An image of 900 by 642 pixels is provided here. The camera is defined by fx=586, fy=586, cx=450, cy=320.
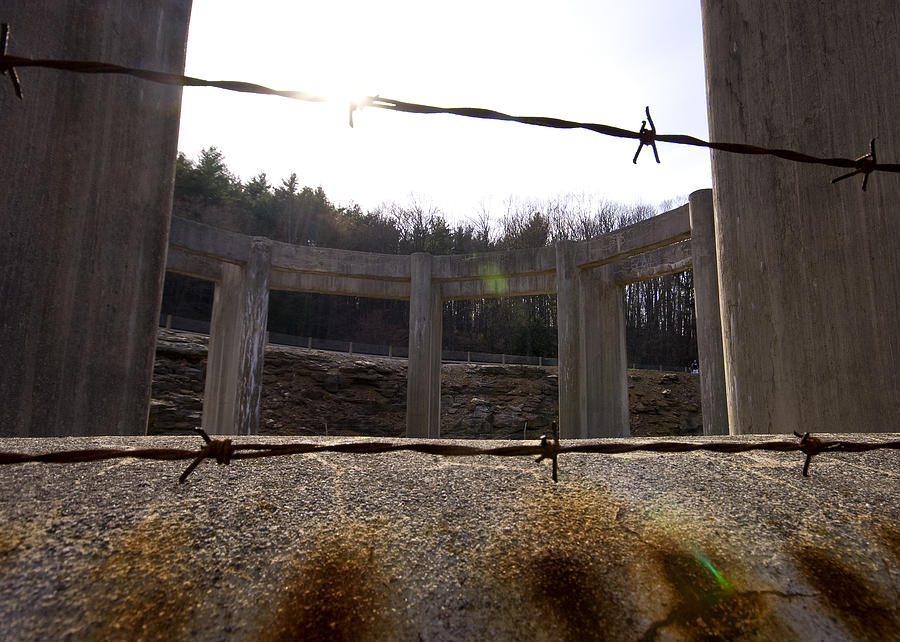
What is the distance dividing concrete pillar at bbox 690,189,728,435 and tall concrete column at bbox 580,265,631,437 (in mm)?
2250

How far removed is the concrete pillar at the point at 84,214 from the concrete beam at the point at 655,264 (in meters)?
7.89

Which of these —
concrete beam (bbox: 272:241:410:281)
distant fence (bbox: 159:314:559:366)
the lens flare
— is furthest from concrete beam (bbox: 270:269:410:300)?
distant fence (bbox: 159:314:559:366)

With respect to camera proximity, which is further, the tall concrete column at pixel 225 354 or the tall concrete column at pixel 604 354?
the tall concrete column at pixel 604 354

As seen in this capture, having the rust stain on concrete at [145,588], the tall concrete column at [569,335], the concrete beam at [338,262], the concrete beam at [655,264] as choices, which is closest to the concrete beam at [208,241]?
the concrete beam at [338,262]

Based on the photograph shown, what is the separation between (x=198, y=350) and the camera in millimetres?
15109

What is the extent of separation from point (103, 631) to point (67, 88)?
2.79 m

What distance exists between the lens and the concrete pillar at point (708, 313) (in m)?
A: 7.52

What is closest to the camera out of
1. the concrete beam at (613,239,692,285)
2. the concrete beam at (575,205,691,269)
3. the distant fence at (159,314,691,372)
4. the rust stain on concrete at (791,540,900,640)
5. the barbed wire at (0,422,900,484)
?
the rust stain on concrete at (791,540,900,640)

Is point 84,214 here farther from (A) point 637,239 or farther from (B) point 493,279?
(B) point 493,279

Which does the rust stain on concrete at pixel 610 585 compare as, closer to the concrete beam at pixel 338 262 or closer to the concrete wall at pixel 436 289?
the concrete wall at pixel 436 289

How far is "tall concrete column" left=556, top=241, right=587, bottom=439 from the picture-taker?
977 centimetres

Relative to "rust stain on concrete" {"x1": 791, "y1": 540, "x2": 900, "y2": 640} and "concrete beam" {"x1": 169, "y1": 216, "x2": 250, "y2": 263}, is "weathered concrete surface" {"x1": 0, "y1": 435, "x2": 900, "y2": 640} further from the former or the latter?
"concrete beam" {"x1": 169, "y1": 216, "x2": 250, "y2": 263}

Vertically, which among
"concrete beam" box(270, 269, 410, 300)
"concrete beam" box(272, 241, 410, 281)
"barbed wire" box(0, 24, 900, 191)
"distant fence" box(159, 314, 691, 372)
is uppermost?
"concrete beam" box(272, 241, 410, 281)

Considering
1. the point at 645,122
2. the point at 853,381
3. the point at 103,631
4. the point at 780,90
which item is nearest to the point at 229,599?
the point at 103,631
